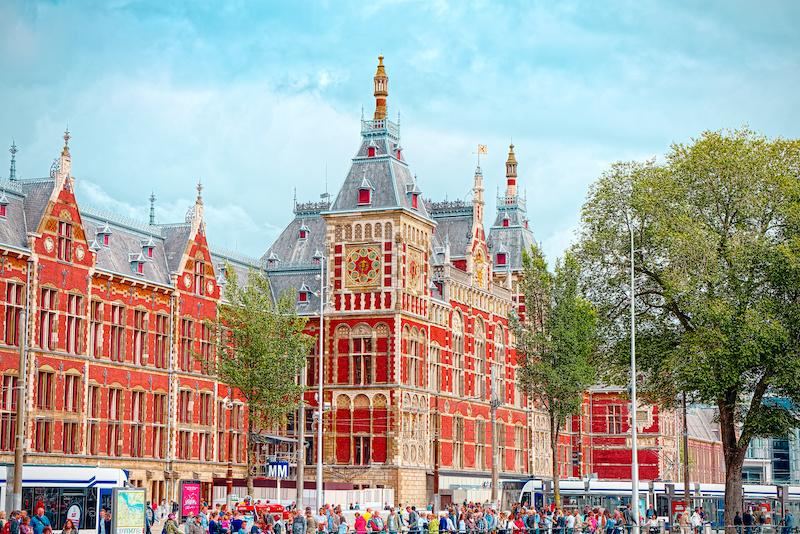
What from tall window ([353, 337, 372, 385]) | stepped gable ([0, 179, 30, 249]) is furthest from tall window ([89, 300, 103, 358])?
tall window ([353, 337, 372, 385])

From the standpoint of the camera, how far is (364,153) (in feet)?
249

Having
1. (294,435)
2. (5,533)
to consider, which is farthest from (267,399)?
(5,533)

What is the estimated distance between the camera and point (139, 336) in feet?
202

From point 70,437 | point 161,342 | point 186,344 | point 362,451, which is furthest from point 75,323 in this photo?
point 362,451

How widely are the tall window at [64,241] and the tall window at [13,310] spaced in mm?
2940

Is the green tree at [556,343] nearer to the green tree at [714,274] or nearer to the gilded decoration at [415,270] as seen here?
the gilded decoration at [415,270]

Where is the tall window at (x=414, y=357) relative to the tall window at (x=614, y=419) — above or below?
above

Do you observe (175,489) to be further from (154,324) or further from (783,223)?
(783,223)

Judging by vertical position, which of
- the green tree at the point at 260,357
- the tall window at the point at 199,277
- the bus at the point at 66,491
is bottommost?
the bus at the point at 66,491

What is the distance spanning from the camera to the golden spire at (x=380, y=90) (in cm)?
7662

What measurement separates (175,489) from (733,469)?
95.8 feet

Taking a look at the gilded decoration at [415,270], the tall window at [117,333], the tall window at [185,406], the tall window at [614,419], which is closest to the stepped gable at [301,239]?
the gilded decoration at [415,270]

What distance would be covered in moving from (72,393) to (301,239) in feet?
93.2

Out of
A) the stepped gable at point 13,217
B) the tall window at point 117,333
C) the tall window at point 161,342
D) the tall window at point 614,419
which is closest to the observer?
the stepped gable at point 13,217
